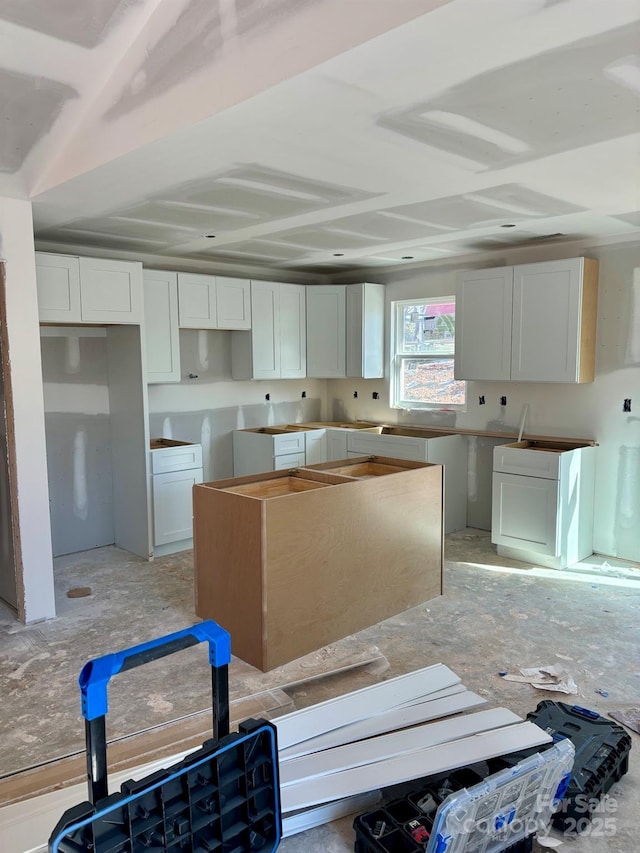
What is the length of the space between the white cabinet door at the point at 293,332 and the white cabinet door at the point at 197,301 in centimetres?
85

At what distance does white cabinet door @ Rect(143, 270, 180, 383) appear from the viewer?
16.6 ft

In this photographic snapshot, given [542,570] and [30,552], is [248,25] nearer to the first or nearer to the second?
[30,552]

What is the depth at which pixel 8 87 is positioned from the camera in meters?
2.58

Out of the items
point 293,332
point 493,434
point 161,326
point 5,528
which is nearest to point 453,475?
point 493,434

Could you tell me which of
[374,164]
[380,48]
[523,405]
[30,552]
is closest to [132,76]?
[374,164]

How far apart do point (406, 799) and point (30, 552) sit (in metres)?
2.76

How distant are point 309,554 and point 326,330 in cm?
348

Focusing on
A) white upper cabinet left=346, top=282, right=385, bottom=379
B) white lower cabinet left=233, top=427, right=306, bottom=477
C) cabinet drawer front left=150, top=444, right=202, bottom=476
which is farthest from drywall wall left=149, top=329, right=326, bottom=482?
white upper cabinet left=346, top=282, right=385, bottom=379

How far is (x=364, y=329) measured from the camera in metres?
6.18

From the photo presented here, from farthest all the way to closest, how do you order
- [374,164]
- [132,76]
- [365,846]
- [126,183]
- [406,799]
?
[126,183] → [374,164] → [132,76] → [406,799] → [365,846]

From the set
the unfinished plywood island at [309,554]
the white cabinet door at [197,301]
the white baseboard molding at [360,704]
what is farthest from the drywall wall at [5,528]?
the white baseboard molding at [360,704]

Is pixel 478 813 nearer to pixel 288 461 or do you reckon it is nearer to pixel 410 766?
→ pixel 410 766

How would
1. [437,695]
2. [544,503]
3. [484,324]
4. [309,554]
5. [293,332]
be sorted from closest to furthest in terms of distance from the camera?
[437,695] → [309,554] → [544,503] → [484,324] → [293,332]

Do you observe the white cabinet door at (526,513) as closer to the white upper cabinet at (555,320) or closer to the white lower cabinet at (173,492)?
the white upper cabinet at (555,320)
